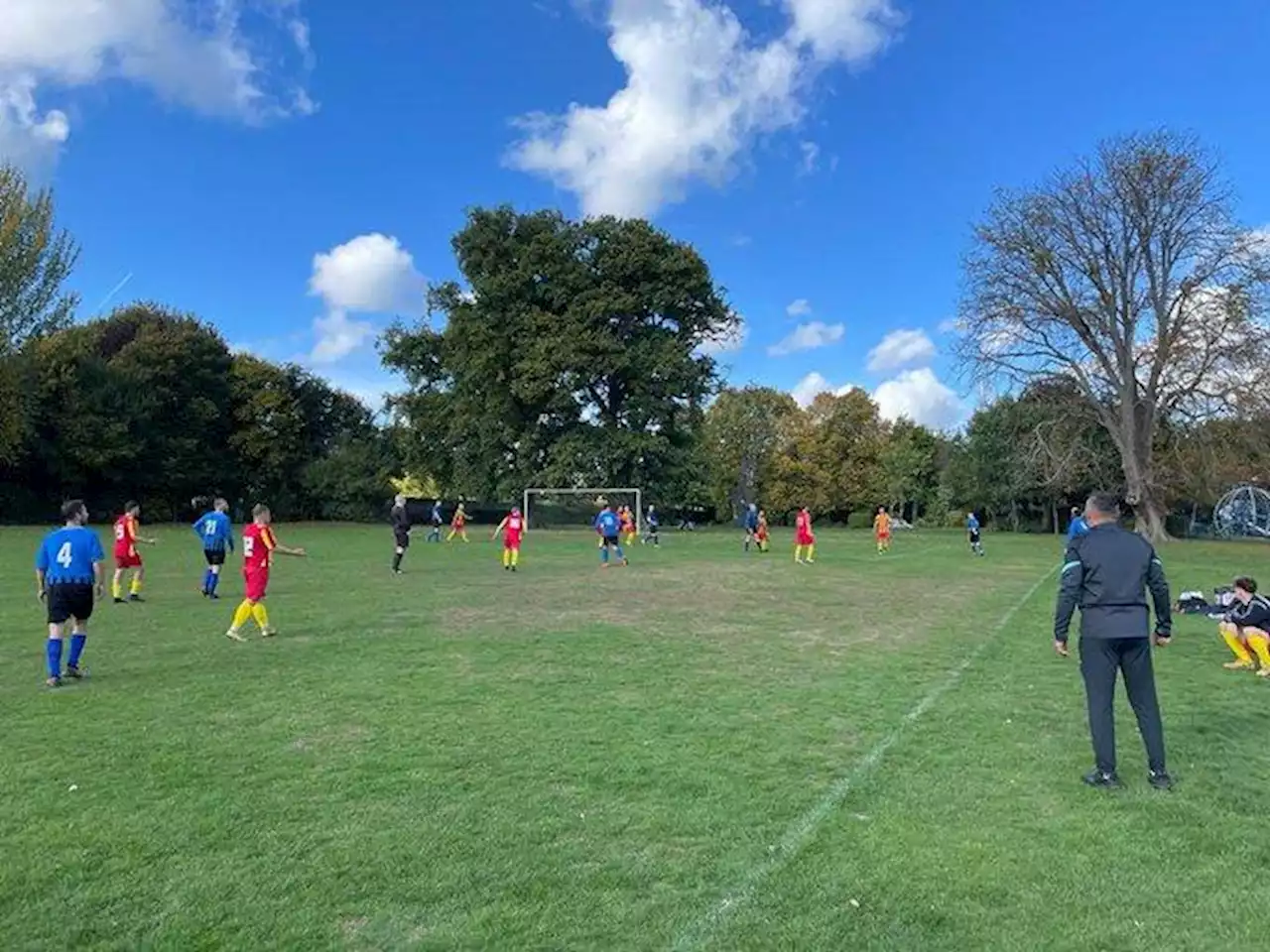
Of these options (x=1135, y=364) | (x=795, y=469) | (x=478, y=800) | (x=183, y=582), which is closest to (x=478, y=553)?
(x=183, y=582)

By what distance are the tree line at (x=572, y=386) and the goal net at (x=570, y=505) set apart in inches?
46.2

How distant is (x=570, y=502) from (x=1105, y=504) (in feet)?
137

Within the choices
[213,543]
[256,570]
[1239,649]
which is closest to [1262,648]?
[1239,649]

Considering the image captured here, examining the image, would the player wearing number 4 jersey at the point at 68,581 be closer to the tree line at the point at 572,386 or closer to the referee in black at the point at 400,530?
the referee in black at the point at 400,530

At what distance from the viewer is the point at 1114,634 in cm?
609

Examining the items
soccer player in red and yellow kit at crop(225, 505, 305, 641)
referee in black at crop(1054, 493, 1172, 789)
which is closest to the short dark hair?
referee in black at crop(1054, 493, 1172, 789)

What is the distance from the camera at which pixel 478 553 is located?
98.6 feet

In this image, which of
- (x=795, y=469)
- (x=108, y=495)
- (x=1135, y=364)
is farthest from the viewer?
(x=795, y=469)

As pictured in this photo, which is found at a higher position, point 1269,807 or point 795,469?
point 795,469

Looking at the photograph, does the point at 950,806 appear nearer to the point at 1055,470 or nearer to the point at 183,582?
the point at 183,582

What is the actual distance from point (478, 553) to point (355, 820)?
25.0 m

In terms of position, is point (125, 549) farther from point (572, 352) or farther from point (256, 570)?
point (572, 352)

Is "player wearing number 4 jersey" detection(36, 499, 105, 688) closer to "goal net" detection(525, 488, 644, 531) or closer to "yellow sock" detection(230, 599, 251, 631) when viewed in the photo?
"yellow sock" detection(230, 599, 251, 631)

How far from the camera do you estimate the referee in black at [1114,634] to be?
20.0 ft
